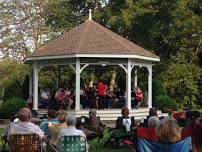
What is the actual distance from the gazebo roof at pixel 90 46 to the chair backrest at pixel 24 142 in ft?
49.7

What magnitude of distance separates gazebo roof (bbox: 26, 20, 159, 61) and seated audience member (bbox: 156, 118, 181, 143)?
17651mm

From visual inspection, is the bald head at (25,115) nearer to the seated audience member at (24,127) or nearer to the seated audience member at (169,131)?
the seated audience member at (24,127)

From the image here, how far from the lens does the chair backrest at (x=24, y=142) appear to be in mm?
9055

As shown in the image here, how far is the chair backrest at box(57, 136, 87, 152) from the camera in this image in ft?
29.0

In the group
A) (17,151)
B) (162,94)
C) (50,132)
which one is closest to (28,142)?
(17,151)

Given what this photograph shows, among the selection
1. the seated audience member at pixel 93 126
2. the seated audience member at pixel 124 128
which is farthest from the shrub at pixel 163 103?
the seated audience member at pixel 93 126

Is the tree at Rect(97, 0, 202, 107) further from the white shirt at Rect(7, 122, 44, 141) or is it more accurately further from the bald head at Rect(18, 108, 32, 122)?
the bald head at Rect(18, 108, 32, 122)

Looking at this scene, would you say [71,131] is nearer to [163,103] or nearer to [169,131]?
[169,131]

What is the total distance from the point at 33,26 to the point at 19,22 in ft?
4.34

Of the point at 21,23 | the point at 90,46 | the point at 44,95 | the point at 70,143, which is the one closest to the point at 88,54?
the point at 90,46

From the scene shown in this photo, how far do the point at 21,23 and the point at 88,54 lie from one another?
2625cm

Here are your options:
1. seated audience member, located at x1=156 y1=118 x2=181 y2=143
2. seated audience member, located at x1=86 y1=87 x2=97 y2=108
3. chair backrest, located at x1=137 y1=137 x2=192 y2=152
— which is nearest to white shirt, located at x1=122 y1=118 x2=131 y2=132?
chair backrest, located at x1=137 y1=137 x2=192 y2=152

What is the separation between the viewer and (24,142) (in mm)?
9055

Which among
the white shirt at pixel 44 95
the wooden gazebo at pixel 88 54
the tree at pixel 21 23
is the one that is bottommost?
the white shirt at pixel 44 95
